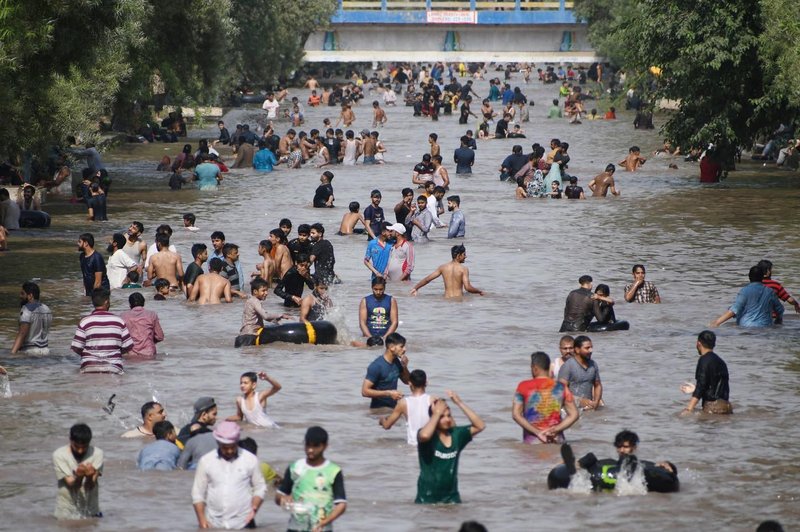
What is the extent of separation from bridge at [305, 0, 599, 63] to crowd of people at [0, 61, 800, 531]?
7671 centimetres

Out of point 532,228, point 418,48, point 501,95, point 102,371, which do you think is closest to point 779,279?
point 532,228

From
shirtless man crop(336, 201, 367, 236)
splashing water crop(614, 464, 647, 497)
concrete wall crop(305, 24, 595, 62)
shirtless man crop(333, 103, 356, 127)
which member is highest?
concrete wall crop(305, 24, 595, 62)

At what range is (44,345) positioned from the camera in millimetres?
18625

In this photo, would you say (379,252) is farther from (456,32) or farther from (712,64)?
(456,32)

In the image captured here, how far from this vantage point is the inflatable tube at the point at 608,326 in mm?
20422

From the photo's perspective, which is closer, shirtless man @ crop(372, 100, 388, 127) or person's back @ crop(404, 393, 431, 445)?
person's back @ crop(404, 393, 431, 445)

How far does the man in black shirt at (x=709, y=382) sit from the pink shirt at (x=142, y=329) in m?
6.21

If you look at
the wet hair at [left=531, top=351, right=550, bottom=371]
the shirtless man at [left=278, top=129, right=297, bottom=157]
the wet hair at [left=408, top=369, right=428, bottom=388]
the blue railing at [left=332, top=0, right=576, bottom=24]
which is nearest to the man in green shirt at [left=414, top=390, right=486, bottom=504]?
the wet hair at [left=408, top=369, right=428, bottom=388]

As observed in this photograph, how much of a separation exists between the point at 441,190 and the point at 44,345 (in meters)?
14.1

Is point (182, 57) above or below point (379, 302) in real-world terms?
above

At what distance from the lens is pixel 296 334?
1966cm

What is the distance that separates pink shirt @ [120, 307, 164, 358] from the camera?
1848 centimetres

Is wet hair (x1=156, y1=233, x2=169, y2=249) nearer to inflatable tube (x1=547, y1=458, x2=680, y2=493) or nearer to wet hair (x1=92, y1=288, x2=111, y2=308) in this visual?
wet hair (x1=92, y1=288, x2=111, y2=308)

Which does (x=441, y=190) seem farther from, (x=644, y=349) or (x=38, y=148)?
(x=644, y=349)
